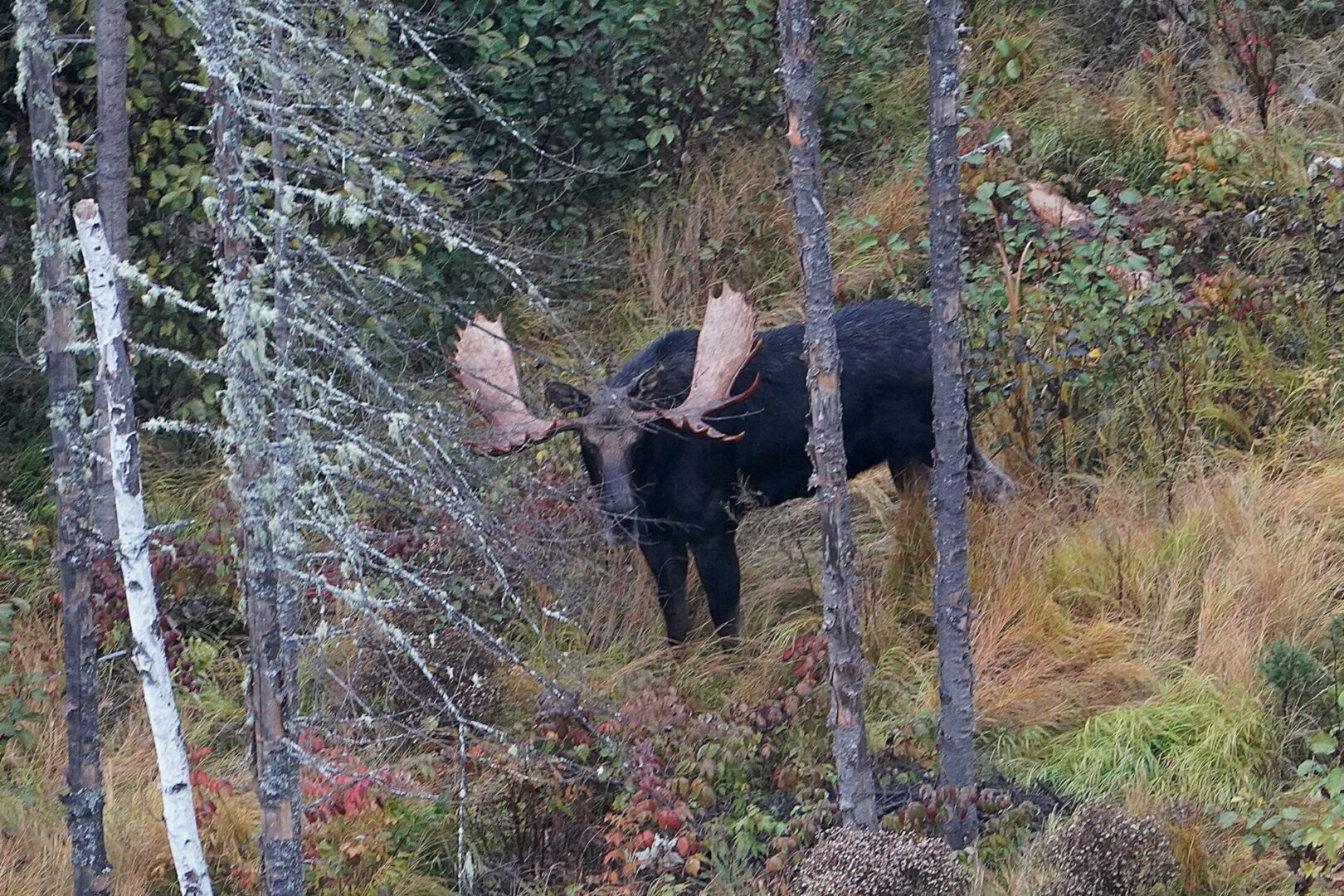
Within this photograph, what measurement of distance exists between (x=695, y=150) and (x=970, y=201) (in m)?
2.07

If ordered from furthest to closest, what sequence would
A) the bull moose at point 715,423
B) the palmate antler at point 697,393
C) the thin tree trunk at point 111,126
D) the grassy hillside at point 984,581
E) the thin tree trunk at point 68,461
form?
the bull moose at point 715,423
the palmate antler at point 697,393
the grassy hillside at point 984,581
the thin tree trunk at point 111,126
the thin tree trunk at point 68,461

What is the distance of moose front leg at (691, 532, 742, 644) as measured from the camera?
709 cm

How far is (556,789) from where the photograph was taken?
230 inches

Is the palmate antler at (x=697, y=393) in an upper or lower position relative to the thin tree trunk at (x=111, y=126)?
lower

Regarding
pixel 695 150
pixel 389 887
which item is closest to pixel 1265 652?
pixel 389 887

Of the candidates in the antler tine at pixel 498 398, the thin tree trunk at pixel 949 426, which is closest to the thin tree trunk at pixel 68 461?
the antler tine at pixel 498 398

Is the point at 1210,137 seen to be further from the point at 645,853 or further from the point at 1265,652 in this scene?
the point at 645,853

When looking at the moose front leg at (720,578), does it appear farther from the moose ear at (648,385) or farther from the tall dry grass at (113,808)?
the tall dry grass at (113,808)

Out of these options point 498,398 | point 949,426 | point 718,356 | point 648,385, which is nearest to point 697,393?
point 718,356

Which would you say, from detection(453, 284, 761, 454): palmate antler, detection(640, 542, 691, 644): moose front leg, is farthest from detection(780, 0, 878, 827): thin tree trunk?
detection(640, 542, 691, 644): moose front leg

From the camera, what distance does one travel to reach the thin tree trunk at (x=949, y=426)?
5.01m

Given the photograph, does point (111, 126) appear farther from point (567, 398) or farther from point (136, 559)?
point (567, 398)

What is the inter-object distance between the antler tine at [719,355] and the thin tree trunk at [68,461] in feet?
7.93

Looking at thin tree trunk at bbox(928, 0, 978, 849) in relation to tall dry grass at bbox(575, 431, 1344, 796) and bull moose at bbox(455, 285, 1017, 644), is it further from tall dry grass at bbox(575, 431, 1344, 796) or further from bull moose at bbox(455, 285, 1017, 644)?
bull moose at bbox(455, 285, 1017, 644)
